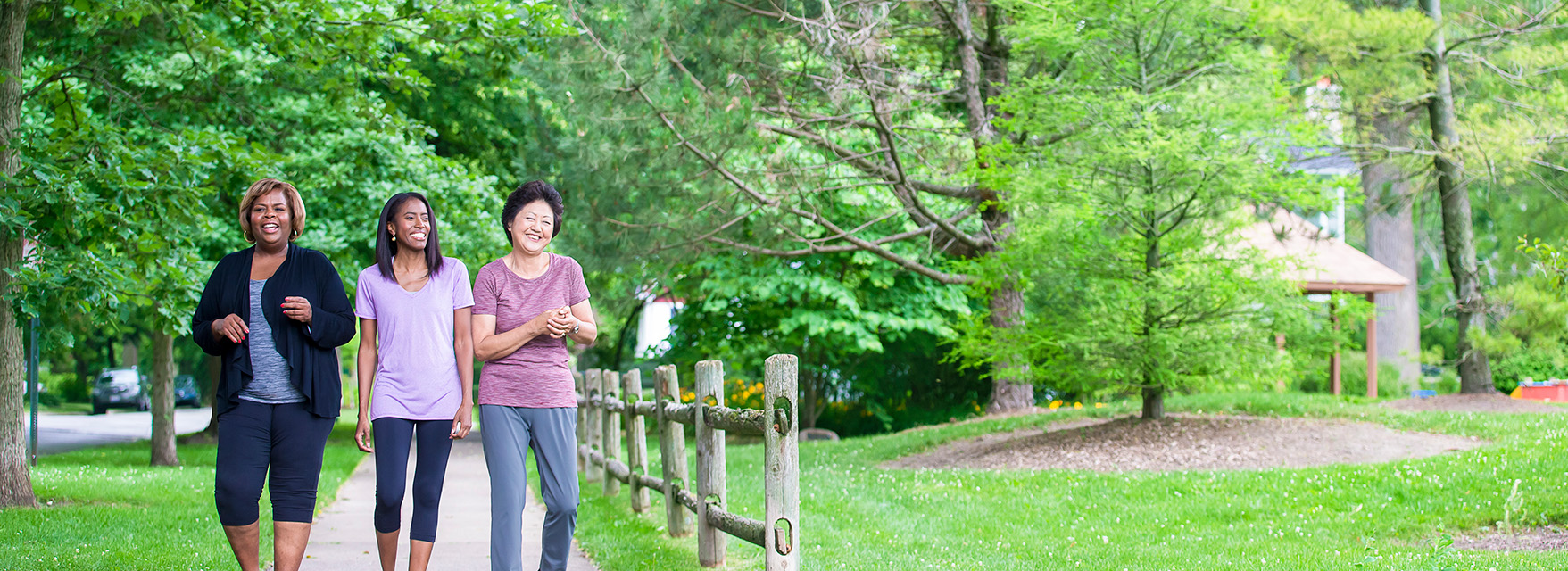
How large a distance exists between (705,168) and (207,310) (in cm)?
890

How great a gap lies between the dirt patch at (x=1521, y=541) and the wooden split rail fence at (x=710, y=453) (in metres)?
4.02

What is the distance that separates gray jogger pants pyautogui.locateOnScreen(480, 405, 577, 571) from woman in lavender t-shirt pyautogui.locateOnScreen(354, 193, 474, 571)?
0.53 feet

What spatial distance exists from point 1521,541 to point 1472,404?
9.50m

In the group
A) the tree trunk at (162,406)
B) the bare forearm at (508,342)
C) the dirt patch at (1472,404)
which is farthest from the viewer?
the dirt patch at (1472,404)

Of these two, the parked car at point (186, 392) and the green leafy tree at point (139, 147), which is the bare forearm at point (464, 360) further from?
the parked car at point (186, 392)

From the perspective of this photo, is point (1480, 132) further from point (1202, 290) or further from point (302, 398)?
point (302, 398)

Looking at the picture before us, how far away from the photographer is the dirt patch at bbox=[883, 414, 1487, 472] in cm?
1039

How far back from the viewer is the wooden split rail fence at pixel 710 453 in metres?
4.99

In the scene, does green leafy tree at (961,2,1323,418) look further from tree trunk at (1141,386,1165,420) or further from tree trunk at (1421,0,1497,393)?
tree trunk at (1421,0,1497,393)

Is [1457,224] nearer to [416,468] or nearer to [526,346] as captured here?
[526,346]

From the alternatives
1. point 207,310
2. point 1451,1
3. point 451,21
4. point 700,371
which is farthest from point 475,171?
point 1451,1

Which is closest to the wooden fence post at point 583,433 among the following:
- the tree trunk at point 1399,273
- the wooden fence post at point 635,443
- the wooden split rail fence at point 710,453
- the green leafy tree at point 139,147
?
the wooden split rail fence at point 710,453

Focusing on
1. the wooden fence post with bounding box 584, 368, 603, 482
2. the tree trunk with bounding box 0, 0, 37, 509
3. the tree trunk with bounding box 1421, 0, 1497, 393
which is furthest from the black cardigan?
the tree trunk with bounding box 1421, 0, 1497, 393

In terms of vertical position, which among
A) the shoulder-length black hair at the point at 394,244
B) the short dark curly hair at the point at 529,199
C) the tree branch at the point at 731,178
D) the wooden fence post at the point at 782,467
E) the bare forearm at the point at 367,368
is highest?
the tree branch at the point at 731,178
